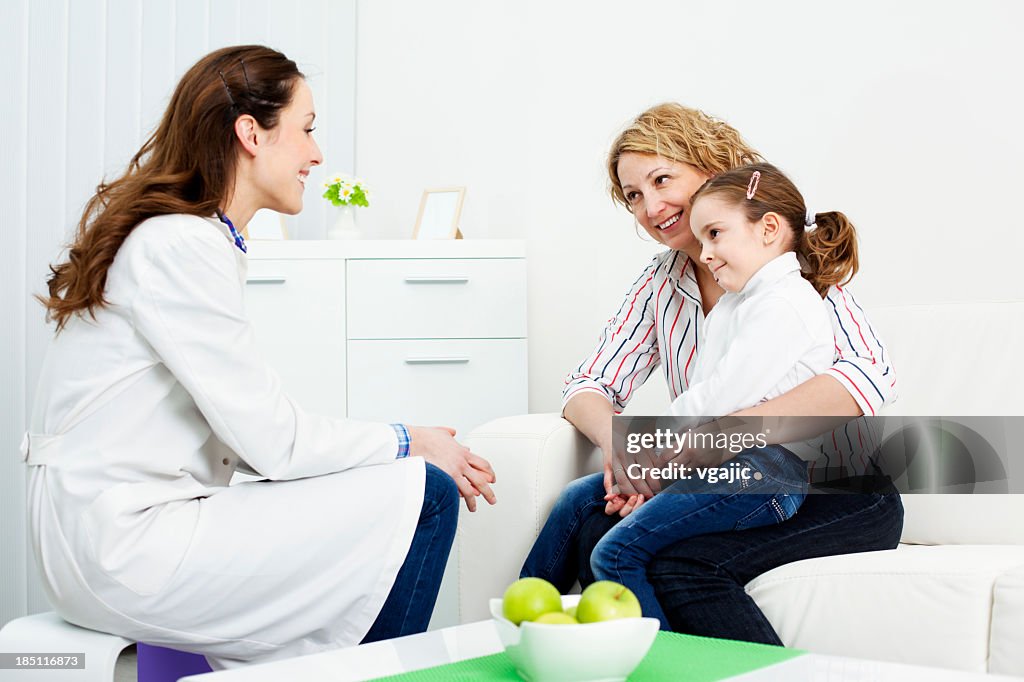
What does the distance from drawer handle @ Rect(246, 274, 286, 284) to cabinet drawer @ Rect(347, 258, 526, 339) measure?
190 mm

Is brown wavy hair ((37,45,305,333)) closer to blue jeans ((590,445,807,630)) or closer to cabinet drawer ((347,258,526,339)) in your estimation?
blue jeans ((590,445,807,630))

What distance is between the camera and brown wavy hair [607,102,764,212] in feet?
5.98

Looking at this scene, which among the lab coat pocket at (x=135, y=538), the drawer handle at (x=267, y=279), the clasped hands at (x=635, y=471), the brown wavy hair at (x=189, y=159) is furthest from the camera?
the drawer handle at (x=267, y=279)

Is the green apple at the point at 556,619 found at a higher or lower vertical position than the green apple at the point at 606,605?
lower

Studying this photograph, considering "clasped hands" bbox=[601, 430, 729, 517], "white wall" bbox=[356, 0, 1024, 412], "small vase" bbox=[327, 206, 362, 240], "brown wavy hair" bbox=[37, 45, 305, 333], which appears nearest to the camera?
"brown wavy hair" bbox=[37, 45, 305, 333]

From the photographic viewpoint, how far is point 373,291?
110 inches

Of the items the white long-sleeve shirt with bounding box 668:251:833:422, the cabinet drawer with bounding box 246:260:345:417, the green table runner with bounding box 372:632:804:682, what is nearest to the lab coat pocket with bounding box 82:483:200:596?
the green table runner with bounding box 372:632:804:682

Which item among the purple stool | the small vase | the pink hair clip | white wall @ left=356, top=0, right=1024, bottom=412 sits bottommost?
the purple stool

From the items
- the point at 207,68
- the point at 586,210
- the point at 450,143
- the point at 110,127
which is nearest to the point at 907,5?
the point at 586,210

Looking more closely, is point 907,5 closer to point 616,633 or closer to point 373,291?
point 373,291

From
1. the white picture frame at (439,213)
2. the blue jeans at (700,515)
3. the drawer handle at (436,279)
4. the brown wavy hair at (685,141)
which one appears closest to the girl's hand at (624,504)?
the blue jeans at (700,515)

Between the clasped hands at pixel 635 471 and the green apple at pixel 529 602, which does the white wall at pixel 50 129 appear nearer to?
the clasped hands at pixel 635 471

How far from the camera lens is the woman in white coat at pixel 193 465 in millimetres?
1286

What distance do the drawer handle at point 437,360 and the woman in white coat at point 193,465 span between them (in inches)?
51.5
